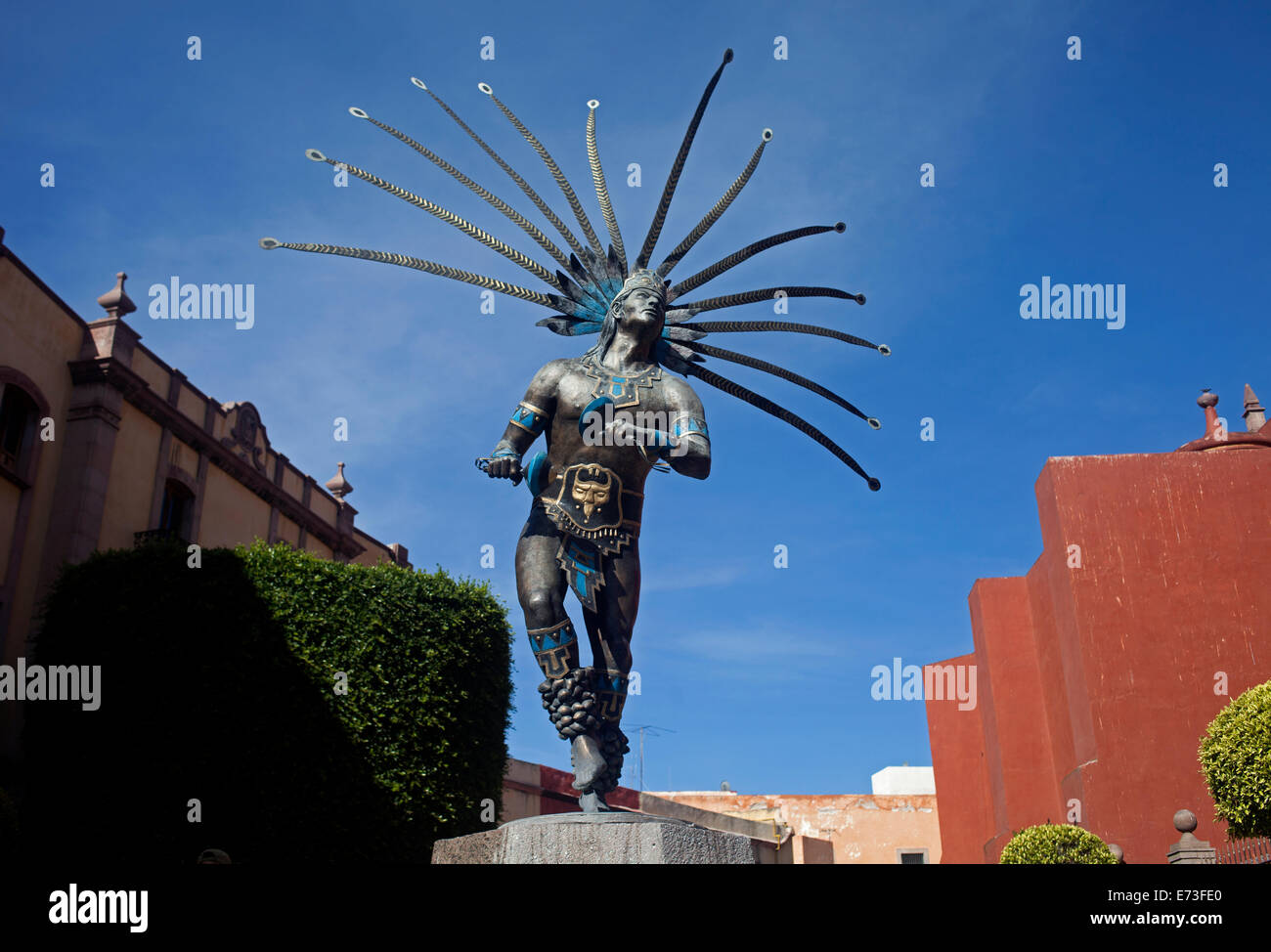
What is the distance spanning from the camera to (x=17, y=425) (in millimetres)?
18281

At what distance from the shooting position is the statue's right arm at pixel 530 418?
6.07 metres

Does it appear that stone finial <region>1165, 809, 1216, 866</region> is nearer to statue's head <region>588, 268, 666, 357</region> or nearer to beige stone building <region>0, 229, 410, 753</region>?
statue's head <region>588, 268, 666, 357</region>

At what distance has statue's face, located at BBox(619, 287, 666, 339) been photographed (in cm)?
622

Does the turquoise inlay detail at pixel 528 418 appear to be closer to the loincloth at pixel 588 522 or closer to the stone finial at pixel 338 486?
Answer: the loincloth at pixel 588 522

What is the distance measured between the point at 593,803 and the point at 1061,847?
441 inches

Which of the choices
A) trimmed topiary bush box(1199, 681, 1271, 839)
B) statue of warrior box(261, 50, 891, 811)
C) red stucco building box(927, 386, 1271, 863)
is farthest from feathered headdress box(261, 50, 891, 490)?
red stucco building box(927, 386, 1271, 863)

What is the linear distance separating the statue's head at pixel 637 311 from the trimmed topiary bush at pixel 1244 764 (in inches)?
391
